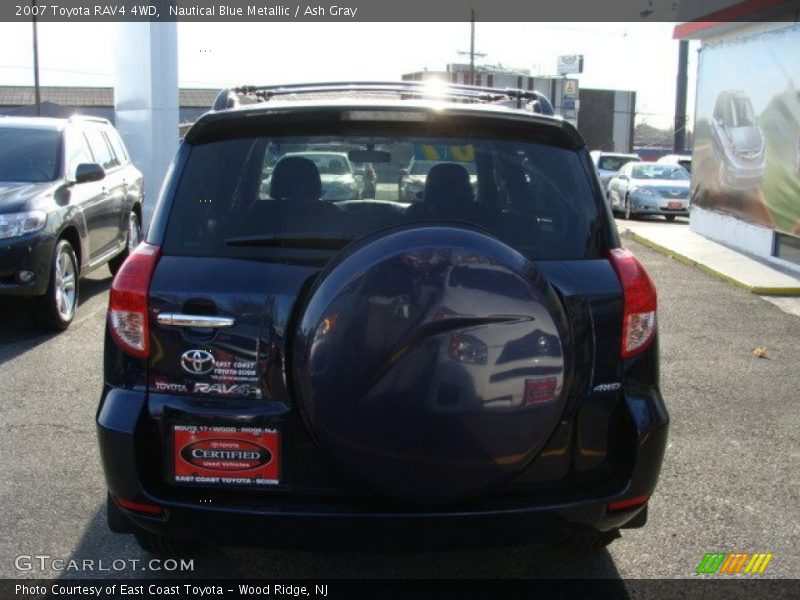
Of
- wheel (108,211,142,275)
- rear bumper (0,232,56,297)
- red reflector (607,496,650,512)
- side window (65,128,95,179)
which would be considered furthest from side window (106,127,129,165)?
red reflector (607,496,650,512)

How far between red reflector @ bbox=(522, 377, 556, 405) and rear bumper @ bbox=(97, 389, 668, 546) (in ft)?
1.32

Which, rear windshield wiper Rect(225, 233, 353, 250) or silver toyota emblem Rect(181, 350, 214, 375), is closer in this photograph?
silver toyota emblem Rect(181, 350, 214, 375)

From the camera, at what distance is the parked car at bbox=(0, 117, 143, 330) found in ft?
26.1

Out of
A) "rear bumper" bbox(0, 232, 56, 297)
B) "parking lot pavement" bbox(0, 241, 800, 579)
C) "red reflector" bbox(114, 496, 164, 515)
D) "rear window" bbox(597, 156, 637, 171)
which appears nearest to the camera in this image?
"red reflector" bbox(114, 496, 164, 515)

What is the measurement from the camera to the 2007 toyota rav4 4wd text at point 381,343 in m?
2.88

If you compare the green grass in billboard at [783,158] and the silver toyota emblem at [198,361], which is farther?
the green grass in billboard at [783,158]

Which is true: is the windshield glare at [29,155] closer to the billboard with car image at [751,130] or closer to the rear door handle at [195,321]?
the rear door handle at [195,321]

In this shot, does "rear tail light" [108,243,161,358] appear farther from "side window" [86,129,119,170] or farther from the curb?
the curb

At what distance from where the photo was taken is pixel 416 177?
3688mm

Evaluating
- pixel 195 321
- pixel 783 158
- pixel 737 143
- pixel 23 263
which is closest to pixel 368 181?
pixel 195 321

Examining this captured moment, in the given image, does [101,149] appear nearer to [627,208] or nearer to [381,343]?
[381,343]

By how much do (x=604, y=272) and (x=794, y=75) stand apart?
426 inches

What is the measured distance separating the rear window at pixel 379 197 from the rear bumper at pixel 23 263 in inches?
190
